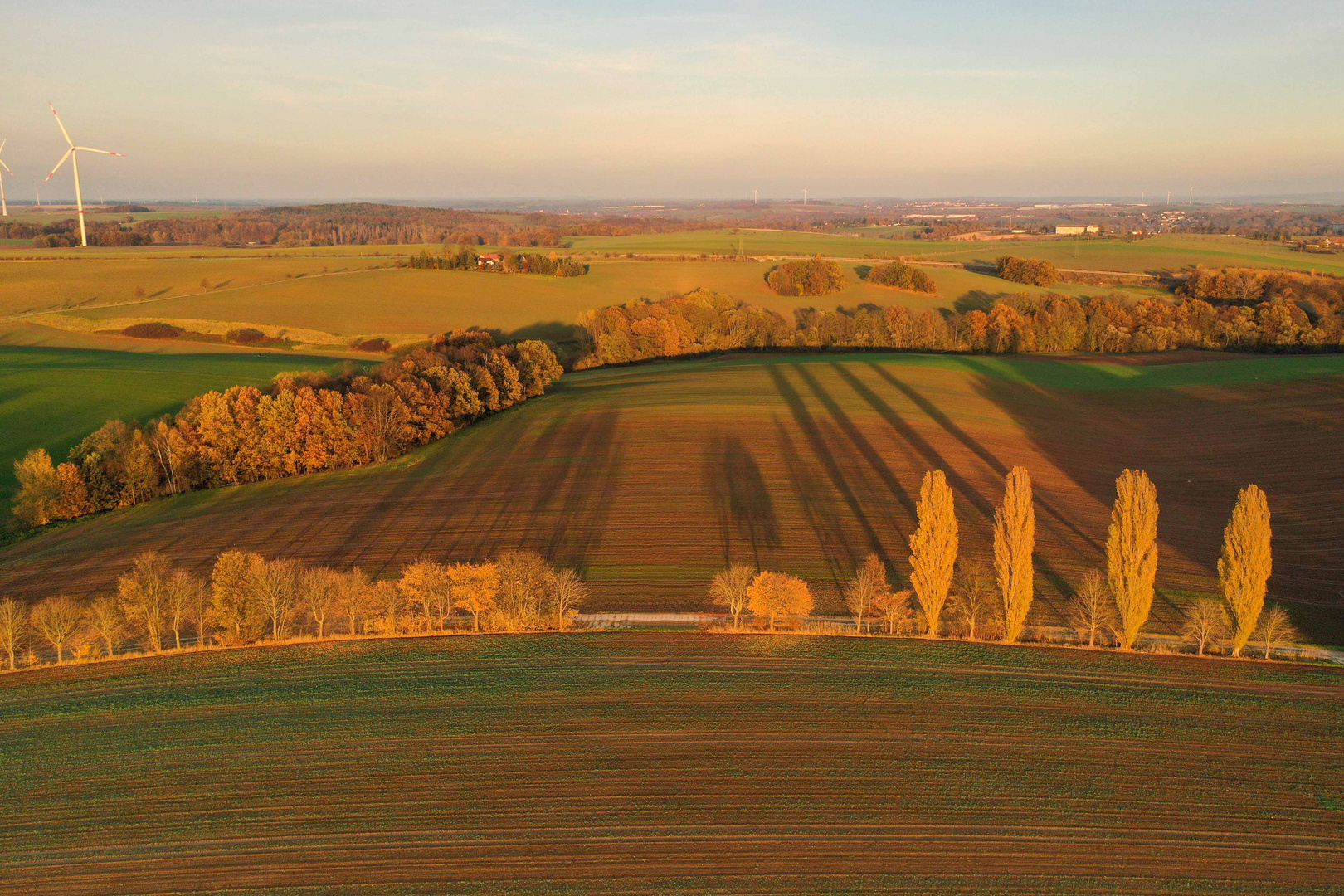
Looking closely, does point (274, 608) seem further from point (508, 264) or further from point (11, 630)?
point (508, 264)

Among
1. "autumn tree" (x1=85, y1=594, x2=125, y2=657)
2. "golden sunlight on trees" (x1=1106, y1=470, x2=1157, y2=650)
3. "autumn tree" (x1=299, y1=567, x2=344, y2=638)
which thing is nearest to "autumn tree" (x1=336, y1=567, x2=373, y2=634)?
"autumn tree" (x1=299, y1=567, x2=344, y2=638)

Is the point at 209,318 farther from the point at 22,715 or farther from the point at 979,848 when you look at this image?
the point at 979,848

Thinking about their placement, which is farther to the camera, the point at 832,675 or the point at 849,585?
the point at 849,585

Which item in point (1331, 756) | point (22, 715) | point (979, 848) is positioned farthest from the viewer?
point (22, 715)

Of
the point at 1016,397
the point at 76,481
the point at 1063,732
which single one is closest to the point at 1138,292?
the point at 1016,397

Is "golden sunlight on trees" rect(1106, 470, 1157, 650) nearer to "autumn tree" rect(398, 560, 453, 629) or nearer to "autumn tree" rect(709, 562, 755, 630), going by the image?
"autumn tree" rect(709, 562, 755, 630)

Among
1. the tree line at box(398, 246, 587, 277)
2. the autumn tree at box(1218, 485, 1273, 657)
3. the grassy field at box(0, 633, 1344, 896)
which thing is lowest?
the grassy field at box(0, 633, 1344, 896)

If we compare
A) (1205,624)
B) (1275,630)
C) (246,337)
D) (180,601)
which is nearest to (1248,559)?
(1205,624)
